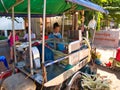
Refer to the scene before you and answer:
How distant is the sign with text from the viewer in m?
11.1

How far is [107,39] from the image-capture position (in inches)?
451

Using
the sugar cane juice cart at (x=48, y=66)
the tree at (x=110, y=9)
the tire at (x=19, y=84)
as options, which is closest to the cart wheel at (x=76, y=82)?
the sugar cane juice cart at (x=48, y=66)

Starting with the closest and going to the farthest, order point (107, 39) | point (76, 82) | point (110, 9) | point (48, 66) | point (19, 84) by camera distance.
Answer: point (19, 84)
point (48, 66)
point (76, 82)
point (107, 39)
point (110, 9)

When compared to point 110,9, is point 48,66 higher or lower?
lower

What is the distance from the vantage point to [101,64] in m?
6.84

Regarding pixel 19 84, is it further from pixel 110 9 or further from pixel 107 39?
pixel 110 9

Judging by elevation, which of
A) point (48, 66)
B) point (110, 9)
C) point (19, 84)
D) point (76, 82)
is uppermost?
point (110, 9)

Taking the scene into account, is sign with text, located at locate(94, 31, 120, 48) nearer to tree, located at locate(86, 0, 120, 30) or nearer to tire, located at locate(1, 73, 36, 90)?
tree, located at locate(86, 0, 120, 30)

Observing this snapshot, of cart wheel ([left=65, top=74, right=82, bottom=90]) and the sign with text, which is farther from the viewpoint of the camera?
the sign with text

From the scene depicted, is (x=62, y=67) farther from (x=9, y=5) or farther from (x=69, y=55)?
(x=9, y=5)

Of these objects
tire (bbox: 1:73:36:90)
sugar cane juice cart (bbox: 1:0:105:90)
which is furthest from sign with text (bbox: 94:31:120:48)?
tire (bbox: 1:73:36:90)

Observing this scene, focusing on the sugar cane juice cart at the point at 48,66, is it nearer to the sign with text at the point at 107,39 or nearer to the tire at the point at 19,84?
the tire at the point at 19,84

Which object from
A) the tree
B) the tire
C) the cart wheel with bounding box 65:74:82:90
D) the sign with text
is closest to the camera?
the tire

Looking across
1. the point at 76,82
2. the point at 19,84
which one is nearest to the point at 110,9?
the point at 76,82
